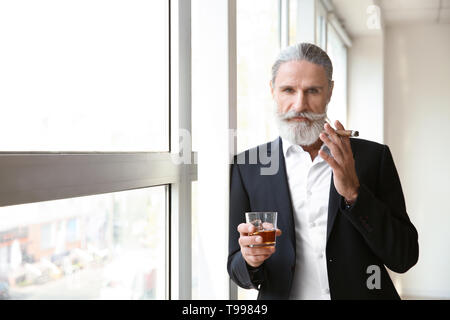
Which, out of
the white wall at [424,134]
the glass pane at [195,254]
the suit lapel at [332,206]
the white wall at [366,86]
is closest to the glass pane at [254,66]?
the glass pane at [195,254]

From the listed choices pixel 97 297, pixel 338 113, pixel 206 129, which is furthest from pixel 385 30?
pixel 97 297

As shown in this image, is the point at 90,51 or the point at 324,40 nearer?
the point at 90,51

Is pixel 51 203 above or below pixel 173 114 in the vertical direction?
below

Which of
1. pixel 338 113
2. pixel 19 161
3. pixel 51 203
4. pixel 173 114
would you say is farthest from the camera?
pixel 338 113

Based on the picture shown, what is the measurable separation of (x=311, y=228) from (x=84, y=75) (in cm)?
59

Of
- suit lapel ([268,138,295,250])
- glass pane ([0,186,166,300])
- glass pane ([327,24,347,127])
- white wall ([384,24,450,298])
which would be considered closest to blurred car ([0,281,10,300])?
glass pane ([0,186,166,300])

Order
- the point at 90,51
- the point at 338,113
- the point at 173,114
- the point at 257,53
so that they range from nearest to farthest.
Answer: the point at 90,51
the point at 173,114
the point at 257,53
the point at 338,113

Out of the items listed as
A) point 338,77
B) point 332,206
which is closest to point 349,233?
point 332,206

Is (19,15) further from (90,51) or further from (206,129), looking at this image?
(206,129)

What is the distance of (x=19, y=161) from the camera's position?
729 millimetres

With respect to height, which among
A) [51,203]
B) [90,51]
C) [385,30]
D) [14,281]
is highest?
[385,30]

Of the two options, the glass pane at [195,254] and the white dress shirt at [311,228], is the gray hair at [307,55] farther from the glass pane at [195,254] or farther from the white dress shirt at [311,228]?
the glass pane at [195,254]

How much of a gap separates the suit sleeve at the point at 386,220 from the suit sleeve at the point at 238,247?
0.79ft

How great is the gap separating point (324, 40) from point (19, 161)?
2.95 metres
